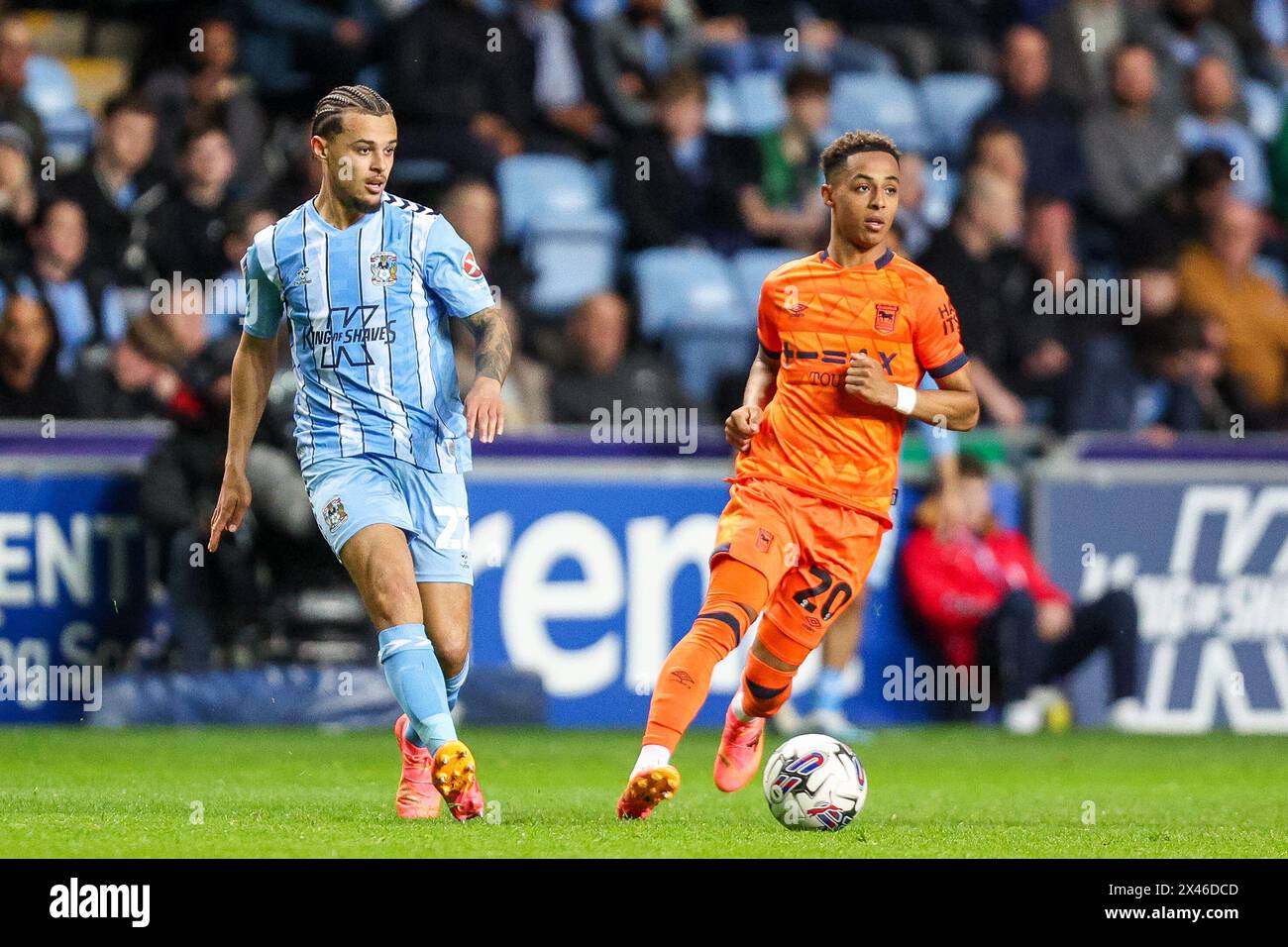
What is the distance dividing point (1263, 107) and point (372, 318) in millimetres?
10998

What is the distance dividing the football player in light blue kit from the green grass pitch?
525 mm

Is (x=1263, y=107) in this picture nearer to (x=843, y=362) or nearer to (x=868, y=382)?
(x=843, y=362)

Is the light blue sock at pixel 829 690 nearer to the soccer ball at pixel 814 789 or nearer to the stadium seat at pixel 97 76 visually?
the soccer ball at pixel 814 789

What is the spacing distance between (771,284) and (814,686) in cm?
433

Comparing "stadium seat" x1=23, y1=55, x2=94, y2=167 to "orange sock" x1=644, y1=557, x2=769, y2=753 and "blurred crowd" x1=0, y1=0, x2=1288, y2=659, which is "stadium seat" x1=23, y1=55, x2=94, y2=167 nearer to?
"blurred crowd" x1=0, y1=0, x2=1288, y2=659

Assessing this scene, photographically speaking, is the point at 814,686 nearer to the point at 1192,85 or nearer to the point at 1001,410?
the point at 1001,410

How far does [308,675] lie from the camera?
34.6 ft

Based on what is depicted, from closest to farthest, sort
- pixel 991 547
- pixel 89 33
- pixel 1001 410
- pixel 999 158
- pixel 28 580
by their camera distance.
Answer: pixel 28 580, pixel 991 547, pixel 1001 410, pixel 999 158, pixel 89 33

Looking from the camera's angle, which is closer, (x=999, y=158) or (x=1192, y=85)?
(x=999, y=158)

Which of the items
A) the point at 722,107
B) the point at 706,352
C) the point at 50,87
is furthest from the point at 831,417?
the point at 50,87

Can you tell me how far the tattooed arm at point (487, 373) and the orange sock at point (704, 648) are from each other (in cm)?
91

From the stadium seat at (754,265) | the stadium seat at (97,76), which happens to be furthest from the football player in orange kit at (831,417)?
the stadium seat at (97,76)

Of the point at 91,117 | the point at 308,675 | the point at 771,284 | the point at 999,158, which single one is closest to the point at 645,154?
the point at 999,158

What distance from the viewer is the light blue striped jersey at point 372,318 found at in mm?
6473
